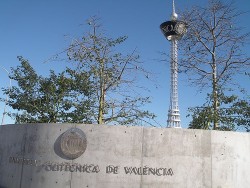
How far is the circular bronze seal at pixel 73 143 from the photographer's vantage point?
923 cm

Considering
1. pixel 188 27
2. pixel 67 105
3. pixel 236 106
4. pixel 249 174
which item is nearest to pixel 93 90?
pixel 67 105

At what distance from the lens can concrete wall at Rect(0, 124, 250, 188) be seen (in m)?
9.09

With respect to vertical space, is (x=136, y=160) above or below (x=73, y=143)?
below

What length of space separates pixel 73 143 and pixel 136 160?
6.30 feet

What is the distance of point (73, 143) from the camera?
9.24 meters

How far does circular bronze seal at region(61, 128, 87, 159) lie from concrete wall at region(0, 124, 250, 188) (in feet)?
0.39

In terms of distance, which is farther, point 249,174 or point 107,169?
point 249,174

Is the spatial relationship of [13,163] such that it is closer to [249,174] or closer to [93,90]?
[93,90]

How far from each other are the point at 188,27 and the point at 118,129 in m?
8.09

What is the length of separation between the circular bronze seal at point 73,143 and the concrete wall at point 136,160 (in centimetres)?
12

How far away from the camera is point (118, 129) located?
9391mm

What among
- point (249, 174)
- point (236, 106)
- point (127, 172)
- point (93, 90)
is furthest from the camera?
point (93, 90)

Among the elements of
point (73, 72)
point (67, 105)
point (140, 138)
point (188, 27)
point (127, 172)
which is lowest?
point (127, 172)

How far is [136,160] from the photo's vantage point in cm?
918
